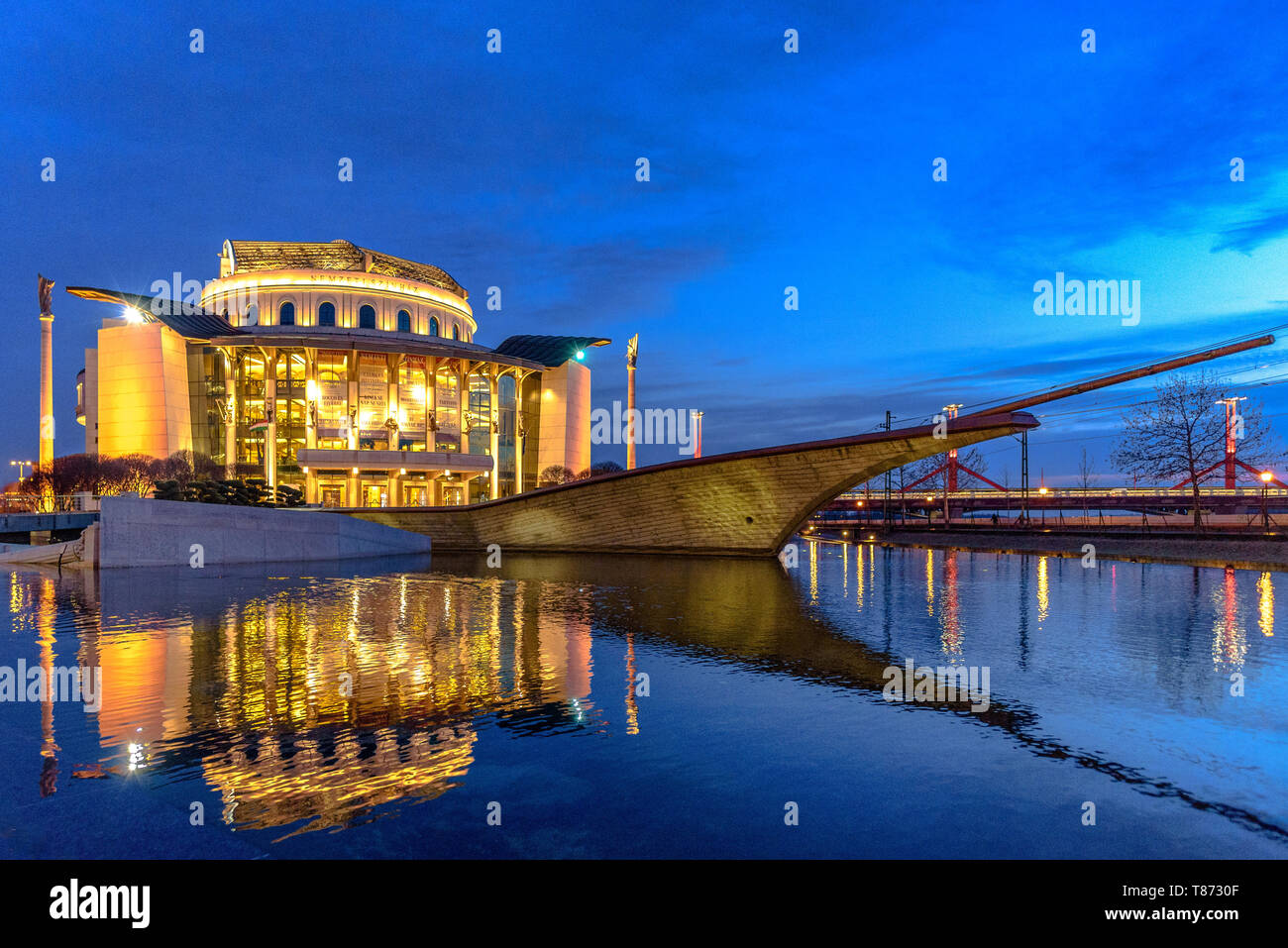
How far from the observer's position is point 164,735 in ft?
19.2

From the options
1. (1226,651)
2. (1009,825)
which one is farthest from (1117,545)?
(1009,825)

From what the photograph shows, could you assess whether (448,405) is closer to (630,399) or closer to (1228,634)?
(630,399)

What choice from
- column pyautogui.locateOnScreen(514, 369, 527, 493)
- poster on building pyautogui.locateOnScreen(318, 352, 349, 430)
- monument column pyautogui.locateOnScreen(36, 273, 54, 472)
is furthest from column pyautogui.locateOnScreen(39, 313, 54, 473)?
column pyautogui.locateOnScreen(514, 369, 527, 493)

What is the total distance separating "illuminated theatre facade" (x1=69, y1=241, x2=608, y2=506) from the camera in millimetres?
52156

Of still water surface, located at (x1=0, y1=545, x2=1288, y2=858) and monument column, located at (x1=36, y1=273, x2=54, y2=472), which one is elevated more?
monument column, located at (x1=36, y1=273, x2=54, y2=472)

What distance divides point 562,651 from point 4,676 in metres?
6.04

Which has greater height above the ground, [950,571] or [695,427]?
[695,427]

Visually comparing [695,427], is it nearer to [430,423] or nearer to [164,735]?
[430,423]

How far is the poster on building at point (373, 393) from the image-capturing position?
56.5 metres

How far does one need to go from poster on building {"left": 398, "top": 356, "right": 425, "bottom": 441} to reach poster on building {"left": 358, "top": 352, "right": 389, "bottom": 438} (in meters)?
1.34

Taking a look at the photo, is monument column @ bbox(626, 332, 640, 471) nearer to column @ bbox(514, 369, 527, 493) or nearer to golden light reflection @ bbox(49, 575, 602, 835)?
column @ bbox(514, 369, 527, 493)

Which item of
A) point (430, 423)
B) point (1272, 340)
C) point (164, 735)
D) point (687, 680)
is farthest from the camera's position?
point (430, 423)

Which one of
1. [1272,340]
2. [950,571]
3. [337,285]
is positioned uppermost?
[337,285]

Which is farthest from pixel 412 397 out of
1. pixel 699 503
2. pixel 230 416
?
pixel 699 503
